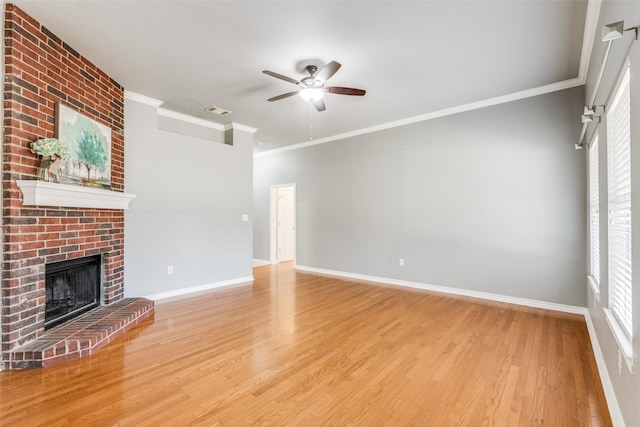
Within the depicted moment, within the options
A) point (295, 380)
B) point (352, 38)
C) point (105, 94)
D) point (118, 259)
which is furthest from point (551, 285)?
point (105, 94)

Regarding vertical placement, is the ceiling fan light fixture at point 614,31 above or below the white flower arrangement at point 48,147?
above

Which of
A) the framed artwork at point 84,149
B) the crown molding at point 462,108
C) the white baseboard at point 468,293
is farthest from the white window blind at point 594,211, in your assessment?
the framed artwork at point 84,149

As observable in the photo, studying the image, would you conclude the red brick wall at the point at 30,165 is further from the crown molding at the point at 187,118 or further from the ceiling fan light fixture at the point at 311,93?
the ceiling fan light fixture at the point at 311,93

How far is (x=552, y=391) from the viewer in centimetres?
206

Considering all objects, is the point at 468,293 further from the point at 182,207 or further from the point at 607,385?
the point at 182,207

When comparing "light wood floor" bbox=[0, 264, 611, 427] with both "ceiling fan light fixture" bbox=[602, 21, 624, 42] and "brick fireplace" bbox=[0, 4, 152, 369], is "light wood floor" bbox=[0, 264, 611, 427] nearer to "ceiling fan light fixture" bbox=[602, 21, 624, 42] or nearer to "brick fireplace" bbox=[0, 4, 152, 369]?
"brick fireplace" bbox=[0, 4, 152, 369]

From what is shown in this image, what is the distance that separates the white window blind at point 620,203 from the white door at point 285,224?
20.6 feet

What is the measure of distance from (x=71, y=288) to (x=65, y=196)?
1.11m

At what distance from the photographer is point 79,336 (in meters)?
2.63

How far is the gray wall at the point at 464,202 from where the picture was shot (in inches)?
146

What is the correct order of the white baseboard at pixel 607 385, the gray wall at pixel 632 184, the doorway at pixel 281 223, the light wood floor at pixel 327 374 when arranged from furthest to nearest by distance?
1. the doorway at pixel 281 223
2. the light wood floor at pixel 327 374
3. the white baseboard at pixel 607 385
4. the gray wall at pixel 632 184

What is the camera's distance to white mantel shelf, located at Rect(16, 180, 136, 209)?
8.00 feet

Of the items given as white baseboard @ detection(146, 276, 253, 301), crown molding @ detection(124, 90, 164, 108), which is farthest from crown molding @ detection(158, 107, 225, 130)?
white baseboard @ detection(146, 276, 253, 301)

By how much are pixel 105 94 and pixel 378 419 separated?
4.41 m
